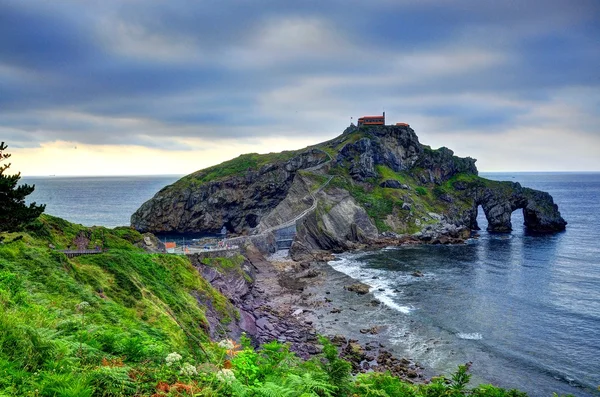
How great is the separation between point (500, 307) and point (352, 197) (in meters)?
67.8

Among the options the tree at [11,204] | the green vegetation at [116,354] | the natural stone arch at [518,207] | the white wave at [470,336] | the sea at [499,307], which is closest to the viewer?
the green vegetation at [116,354]

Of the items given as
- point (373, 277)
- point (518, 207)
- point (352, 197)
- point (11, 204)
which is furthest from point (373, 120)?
point (11, 204)

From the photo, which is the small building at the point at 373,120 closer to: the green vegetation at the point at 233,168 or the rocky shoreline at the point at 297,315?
the green vegetation at the point at 233,168

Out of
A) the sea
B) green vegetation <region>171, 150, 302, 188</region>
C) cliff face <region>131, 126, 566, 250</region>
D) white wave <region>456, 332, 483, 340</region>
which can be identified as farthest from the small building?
white wave <region>456, 332, 483, 340</region>

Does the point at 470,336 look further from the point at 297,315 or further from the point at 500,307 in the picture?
the point at 297,315

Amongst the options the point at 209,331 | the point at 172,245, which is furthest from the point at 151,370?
the point at 172,245

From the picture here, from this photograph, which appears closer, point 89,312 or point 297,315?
point 89,312

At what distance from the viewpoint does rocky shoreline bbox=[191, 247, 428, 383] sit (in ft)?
130

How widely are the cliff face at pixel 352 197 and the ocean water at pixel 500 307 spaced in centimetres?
1626

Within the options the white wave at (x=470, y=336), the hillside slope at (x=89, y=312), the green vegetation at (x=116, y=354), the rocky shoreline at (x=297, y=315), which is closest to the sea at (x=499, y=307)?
the white wave at (x=470, y=336)

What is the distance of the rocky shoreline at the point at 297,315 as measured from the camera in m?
39.5

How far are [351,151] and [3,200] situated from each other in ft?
416

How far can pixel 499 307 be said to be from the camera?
183ft

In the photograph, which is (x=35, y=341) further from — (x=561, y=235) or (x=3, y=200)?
(x=561, y=235)
